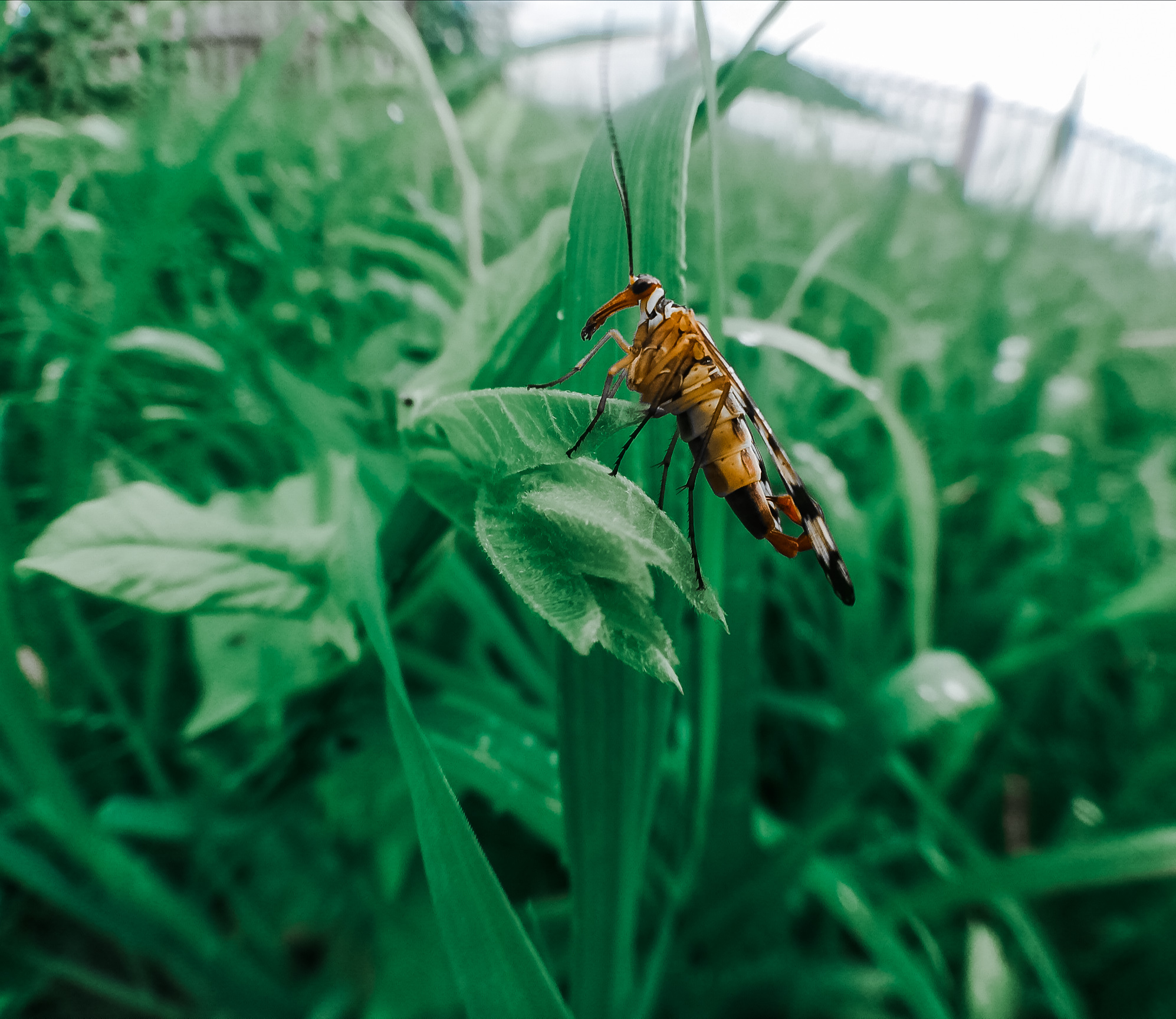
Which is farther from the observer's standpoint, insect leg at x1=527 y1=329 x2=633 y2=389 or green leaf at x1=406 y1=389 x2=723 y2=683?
insect leg at x1=527 y1=329 x2=633 y2=389

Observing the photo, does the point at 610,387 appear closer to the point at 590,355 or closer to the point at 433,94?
the point at 590,355

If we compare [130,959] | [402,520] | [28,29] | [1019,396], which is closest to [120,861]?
[130,959]

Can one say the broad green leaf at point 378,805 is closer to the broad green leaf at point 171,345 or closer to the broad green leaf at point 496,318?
the broad green leaf at point 496,318

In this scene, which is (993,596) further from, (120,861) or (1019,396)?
(120,861)

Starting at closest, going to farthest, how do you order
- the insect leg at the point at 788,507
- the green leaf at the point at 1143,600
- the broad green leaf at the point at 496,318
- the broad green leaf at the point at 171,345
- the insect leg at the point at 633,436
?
1. the insect leg at the point at 633,436
2. the broad green leaf at the point at 496,318
3. the insect leg at the point at 788,507
4. the broad green leaf at the point at 171,345
5. the green leaf at the point at 1143,600

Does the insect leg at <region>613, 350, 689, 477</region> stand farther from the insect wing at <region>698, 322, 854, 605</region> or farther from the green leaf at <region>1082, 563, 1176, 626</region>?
the green leaf at <region>1082, 563, 1176, 626</region>

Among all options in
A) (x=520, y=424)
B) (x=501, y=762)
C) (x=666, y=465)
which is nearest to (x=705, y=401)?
(x=666, y=465)

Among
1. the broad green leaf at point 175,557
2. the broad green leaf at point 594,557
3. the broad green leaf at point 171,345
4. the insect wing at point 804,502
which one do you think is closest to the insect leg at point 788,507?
the insect wing at point 804,502

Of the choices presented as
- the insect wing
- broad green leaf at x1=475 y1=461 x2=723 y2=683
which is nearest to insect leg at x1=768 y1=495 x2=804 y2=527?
the insect wing
